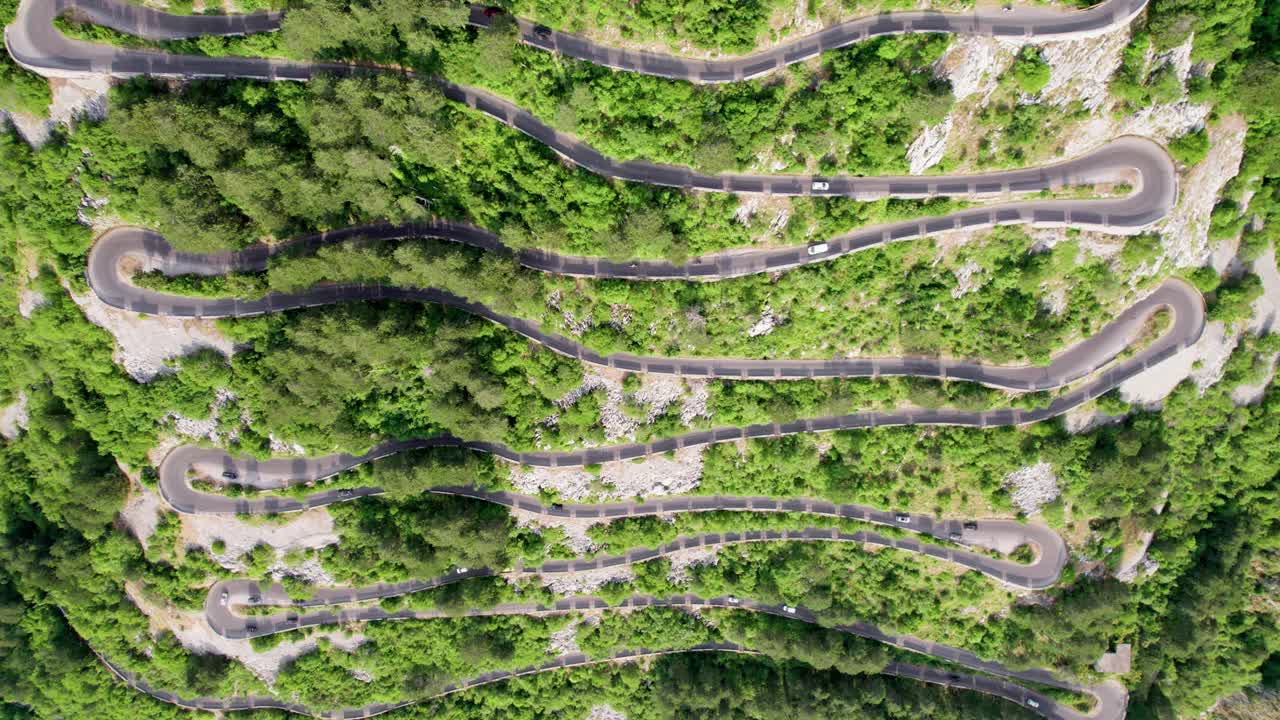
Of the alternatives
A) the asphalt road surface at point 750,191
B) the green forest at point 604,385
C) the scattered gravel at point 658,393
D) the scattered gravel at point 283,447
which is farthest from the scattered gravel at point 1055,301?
the scattered gravel at point 283,447

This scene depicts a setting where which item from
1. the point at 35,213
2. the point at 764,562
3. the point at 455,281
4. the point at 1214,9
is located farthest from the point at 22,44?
the point at 1214,9

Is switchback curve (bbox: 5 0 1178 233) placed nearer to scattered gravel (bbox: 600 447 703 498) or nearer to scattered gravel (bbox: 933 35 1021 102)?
scattered gravel (bbox: 933 35 1021 102)

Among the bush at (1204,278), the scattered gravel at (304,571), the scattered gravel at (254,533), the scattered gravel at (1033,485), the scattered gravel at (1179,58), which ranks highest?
the scattered gravel at (1179,58)

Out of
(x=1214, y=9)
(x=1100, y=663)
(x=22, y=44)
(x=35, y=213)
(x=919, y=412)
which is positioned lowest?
(x=1100, y=663)

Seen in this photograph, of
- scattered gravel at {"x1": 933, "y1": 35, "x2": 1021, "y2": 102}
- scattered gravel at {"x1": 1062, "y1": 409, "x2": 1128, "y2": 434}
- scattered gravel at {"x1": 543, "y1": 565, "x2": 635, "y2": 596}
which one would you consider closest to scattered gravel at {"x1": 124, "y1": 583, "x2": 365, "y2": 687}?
scattered gravel at {"x1": 543, "y1": 565, "x2": 635, "y2": 596}

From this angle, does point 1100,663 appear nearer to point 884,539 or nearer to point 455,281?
point 884,539

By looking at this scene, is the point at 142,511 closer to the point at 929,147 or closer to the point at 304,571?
the point at 304,571

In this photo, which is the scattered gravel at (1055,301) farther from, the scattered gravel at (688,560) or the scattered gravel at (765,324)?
the scattered gravel at (688,560)
